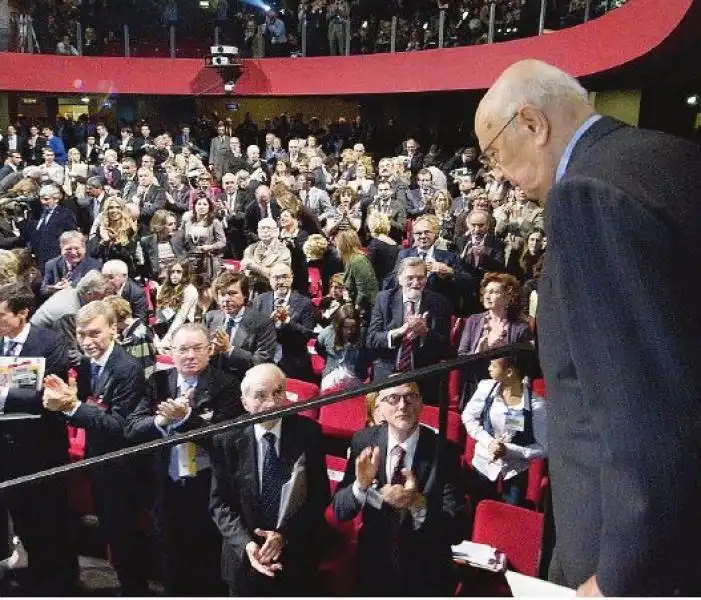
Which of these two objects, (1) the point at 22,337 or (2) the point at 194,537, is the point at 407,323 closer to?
(2) the point at 194,537

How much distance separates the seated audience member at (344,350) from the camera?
3.89 metres

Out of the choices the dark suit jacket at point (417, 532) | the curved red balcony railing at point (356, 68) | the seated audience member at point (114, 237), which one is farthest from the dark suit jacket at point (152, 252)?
the curved red balcony railing at point (356, 68)

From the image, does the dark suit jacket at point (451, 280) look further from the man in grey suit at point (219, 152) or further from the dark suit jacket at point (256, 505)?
the man in grey suit at point (219, 152)

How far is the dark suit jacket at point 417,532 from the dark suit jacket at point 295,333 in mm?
1847

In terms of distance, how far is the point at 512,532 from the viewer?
246 cm

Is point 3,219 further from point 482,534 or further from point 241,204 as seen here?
point 482,534

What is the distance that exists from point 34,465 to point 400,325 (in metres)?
1.98

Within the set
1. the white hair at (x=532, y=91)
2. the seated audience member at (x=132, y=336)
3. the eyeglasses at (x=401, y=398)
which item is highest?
the white hair at (x=532, y=91)

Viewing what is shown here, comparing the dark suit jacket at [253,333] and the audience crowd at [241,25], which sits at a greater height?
the audience crowd at [241,25]

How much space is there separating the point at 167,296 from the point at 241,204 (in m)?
3.22

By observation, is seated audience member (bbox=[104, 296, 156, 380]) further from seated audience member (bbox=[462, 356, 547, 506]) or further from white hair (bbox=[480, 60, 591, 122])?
white hair (bbox=[480, 60, 591, 122])

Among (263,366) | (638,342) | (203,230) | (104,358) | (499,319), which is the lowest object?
(203,230)

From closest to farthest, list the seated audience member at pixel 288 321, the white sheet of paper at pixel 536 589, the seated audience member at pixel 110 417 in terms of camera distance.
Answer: the white sheet of paper at pixel 536 589 → the seated audience member at pixel 110 417 → the seated audience member at pixel 288 321

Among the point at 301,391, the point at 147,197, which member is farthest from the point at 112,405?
the point at 147,197
